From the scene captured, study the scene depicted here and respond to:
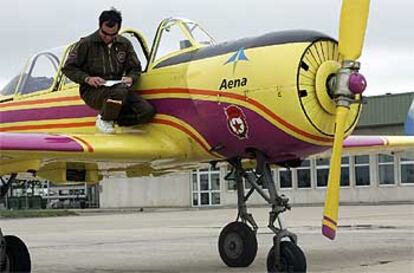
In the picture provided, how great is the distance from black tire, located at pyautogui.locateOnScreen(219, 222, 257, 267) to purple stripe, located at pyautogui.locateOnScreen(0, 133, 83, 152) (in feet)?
9.74

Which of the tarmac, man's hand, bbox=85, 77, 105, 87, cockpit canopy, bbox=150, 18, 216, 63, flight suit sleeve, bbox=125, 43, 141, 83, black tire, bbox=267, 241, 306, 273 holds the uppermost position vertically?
cockpit canopy, bbox=150, 18, 216, 63

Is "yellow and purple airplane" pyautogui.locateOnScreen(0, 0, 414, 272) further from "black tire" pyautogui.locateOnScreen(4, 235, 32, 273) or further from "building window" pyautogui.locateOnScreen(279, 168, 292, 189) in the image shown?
"building window" pyautogui.locateOnScreen(279, 168, 292, 189)

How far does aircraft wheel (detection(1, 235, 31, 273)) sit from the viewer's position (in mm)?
9734

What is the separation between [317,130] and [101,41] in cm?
287

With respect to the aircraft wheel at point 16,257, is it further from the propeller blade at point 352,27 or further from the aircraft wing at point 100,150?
the propeller blade at point 352,27

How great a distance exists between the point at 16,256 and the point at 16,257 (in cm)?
1

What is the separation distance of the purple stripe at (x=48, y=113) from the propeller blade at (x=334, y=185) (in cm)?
326

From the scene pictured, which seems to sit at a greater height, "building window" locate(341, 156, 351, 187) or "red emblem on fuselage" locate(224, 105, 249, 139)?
"building window" locate(341, 156, 351, 187)

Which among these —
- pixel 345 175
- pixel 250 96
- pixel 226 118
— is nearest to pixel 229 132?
pixel 226 118

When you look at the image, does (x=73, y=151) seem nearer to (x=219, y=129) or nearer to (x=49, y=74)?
(x=219, y=129)

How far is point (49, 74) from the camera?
11.1 m

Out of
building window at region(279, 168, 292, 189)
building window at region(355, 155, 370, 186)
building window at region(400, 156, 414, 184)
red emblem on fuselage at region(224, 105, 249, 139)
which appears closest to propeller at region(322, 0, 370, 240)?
red emblem on fuselage at region(224, 105, 249, 139)

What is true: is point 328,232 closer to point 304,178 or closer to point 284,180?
point 304,178

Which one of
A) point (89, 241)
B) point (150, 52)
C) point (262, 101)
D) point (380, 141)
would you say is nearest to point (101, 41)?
point (150, 52)
